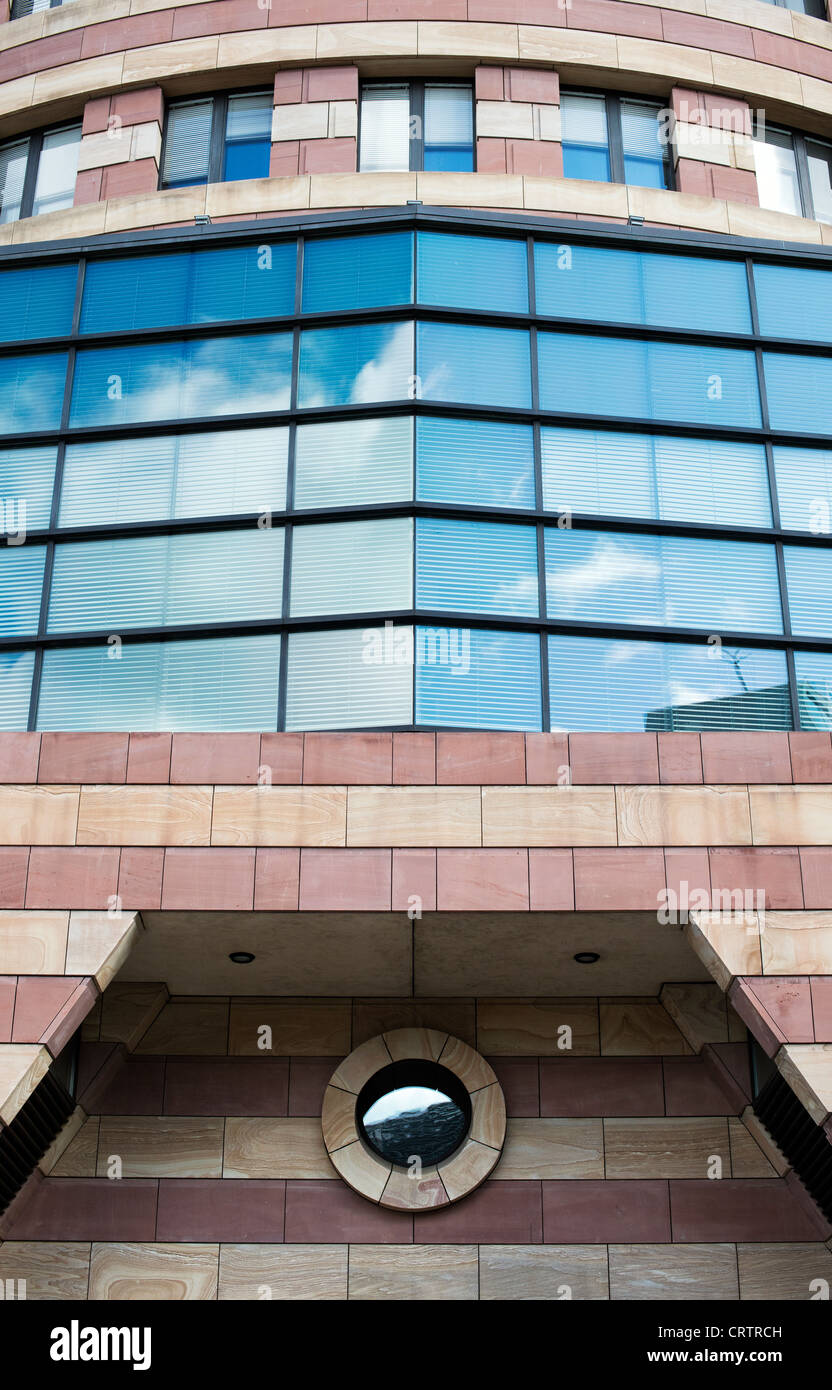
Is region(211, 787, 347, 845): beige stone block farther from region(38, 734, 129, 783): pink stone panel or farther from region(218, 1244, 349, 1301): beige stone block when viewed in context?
region(218, 1244, 349, 1301): beige stone block

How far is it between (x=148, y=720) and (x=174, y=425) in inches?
157

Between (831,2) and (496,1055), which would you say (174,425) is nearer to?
(496,1055)

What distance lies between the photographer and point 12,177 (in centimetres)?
2338

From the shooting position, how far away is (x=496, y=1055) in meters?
17.0

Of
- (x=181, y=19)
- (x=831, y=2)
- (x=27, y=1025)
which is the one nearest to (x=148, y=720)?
(x=27, y=1025)

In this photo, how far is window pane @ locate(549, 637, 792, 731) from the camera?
54.2 feet

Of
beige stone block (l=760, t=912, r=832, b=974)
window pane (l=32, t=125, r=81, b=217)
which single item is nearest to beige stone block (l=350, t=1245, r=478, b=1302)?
beige stone block (l=760, t=912, r=832, b=974)

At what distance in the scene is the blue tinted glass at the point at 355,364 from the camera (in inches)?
704

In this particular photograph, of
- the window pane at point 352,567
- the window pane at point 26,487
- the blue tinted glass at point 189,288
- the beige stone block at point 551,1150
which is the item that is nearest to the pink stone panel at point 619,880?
the beige stone block at point 551,1150

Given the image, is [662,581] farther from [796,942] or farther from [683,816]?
[796,942]

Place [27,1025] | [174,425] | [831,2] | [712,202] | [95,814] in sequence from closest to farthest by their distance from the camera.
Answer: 1. [27,1025]
2. [95,814]
3. [174,425]
4. [712,202]
5. [831,2]

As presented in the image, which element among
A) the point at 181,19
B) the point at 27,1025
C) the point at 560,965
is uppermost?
the point at 181,19

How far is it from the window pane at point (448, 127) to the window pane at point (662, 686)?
359 inches

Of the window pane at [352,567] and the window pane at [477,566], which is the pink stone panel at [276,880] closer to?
the window pane at [352,567]
